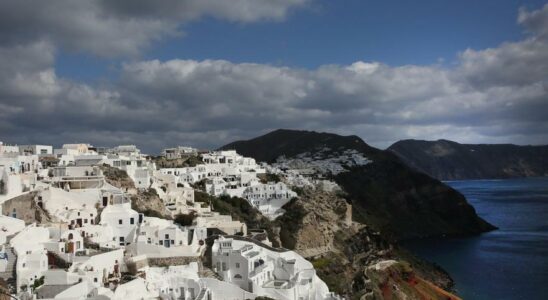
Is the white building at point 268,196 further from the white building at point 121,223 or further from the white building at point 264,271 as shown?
the white building at point 121,223

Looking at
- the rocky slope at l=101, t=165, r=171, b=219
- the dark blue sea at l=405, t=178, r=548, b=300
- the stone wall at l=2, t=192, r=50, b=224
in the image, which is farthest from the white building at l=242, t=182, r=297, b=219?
the stone wall at l=2, t=192, r=50, b=224

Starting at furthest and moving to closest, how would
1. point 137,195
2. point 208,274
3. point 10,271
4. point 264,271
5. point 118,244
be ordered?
1. point 137,195
2. point 264,271
3. point 118,244
4. point 208,274
5. point 10,271

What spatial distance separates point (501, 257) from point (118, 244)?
57.9 m

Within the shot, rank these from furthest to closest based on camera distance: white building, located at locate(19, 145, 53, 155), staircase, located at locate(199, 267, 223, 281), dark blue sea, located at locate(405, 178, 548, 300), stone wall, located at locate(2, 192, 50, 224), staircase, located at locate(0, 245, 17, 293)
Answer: dark blue sea, located at locate(405, 178, 548, 300) → white building, located at locate(19, 145, 53, 155) → stone wall, located at locate(2, 192, 50, 224) → staircase, located at locate(199, 267, 223, 281) → staircase, located at locate(0, 245, 17, 293)

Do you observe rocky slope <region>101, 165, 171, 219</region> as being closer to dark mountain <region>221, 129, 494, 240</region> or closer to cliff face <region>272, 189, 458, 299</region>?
cliff face <region>272, 189, 458, 299</region>

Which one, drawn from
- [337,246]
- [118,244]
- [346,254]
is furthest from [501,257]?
[118,244]

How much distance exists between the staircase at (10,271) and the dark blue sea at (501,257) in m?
43.9

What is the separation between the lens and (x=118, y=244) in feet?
102

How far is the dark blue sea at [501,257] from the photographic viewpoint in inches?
2209

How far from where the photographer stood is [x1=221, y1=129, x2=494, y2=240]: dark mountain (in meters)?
109

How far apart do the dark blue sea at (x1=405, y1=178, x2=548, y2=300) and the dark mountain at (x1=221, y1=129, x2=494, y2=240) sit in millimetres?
7280

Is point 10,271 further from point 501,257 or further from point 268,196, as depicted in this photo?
point 501,257

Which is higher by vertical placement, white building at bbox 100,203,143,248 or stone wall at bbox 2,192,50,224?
stone wall at bbox 2,192,50,224

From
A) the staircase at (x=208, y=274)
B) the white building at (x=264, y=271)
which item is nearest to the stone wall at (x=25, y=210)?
the staircase at (x=208, y=274)
